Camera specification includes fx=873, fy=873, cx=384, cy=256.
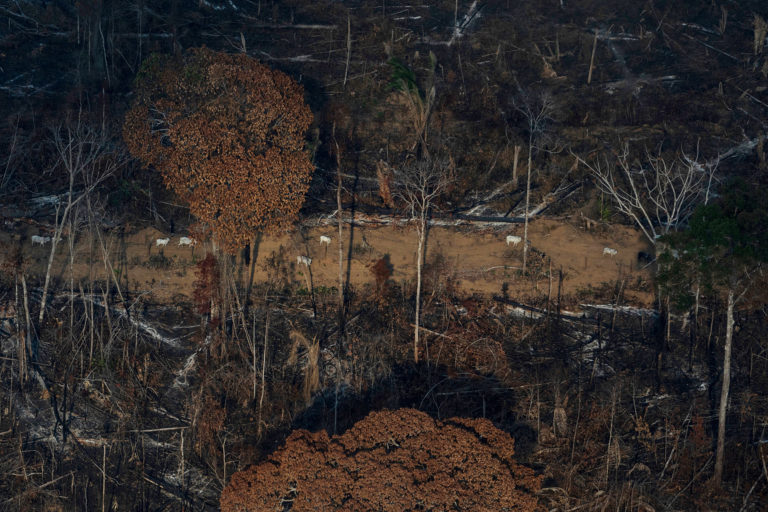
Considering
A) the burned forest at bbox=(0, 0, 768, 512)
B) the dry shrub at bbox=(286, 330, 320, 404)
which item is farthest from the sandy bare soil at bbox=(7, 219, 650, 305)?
the dry shrub at bbox=(286, 330, 320, 404)

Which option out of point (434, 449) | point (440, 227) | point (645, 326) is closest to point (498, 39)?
point (440, 227)

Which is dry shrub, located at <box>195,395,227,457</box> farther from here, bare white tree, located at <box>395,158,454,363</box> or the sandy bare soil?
bare white tree, located at <box>395,158,454,363</box>

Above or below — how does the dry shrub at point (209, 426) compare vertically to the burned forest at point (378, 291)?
below

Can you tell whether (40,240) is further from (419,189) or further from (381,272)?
(419,189)

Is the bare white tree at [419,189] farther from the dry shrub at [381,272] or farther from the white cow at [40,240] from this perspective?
the white cow at [40,240]

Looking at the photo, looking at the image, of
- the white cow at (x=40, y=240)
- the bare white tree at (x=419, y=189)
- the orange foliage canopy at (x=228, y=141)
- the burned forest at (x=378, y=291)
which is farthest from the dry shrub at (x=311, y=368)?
the white cow at (x=40, y=240)

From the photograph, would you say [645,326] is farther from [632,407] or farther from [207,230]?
[207,230]
